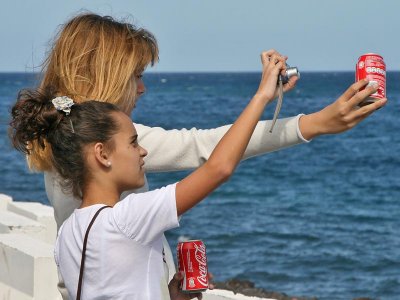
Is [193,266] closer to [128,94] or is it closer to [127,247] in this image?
[127,247]

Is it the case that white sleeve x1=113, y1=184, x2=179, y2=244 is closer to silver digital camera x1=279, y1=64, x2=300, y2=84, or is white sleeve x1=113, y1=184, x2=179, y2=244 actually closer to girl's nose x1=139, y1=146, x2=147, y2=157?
girl's nose x1=139, y1=146, x2=147, y2=157

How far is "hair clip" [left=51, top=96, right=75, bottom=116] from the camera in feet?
10.1

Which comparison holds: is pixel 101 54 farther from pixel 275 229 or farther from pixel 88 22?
pixel 275 229

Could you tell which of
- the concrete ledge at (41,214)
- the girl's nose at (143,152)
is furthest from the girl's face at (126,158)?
the concrete ledge at (41,214)

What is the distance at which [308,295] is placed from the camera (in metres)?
12.8

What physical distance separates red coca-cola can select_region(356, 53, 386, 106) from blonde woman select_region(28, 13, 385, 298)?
0.21 feet

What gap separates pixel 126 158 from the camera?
9.93 feet

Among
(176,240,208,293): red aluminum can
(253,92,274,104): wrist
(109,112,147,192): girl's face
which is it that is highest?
(253,92,274,104): wrist

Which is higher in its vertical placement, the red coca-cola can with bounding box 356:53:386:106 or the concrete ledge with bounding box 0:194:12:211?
the red coca-cola can with bounding box 356:53:386:106

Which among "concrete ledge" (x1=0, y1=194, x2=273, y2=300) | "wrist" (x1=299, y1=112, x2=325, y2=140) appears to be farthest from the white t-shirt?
"concrete ledge" (x1=0, y1=194, x2=273, y2=300)

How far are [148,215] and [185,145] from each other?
54cm

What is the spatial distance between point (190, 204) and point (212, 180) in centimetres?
9

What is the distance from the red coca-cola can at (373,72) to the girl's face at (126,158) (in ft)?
2.21

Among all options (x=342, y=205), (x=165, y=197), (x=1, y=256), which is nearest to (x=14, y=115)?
(x=165, y=197)
